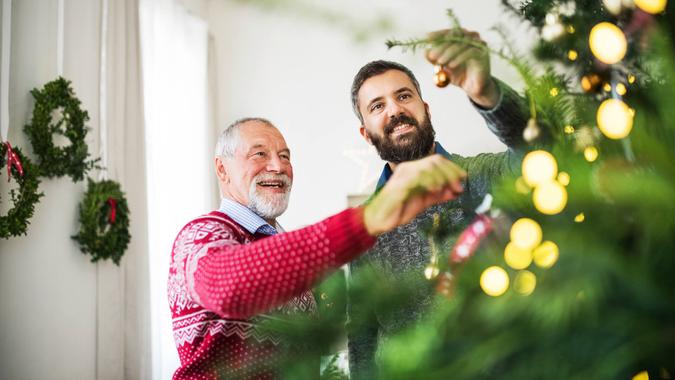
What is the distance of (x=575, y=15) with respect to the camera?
0.40 metres

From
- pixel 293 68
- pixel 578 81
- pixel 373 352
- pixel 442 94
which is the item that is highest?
pixel 293 68

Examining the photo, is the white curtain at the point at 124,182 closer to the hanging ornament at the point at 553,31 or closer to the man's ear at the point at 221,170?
the man's ear at the point at 221,170

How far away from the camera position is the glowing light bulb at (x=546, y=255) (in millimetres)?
284

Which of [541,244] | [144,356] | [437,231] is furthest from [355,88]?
[144,356]

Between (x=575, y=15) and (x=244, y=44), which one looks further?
(x=244, y=44)

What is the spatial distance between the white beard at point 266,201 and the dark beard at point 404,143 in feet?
0.91

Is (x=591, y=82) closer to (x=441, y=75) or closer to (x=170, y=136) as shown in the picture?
(x=441, y=75)

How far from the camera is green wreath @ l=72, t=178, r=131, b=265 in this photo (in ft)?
9.31

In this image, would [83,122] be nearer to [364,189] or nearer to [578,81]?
[364,189]

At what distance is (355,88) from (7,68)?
1775 mm

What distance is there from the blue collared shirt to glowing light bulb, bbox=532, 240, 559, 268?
99 cm

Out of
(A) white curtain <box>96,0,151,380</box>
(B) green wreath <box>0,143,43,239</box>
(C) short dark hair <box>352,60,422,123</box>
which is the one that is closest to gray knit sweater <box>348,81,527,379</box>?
(C) short dark hair <box>352,60,422,123</box>

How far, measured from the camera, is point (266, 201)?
1.37 meters

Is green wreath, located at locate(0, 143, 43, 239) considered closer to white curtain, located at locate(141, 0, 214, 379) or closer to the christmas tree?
white curtain, located at locate(141, 0, 214, 379)
